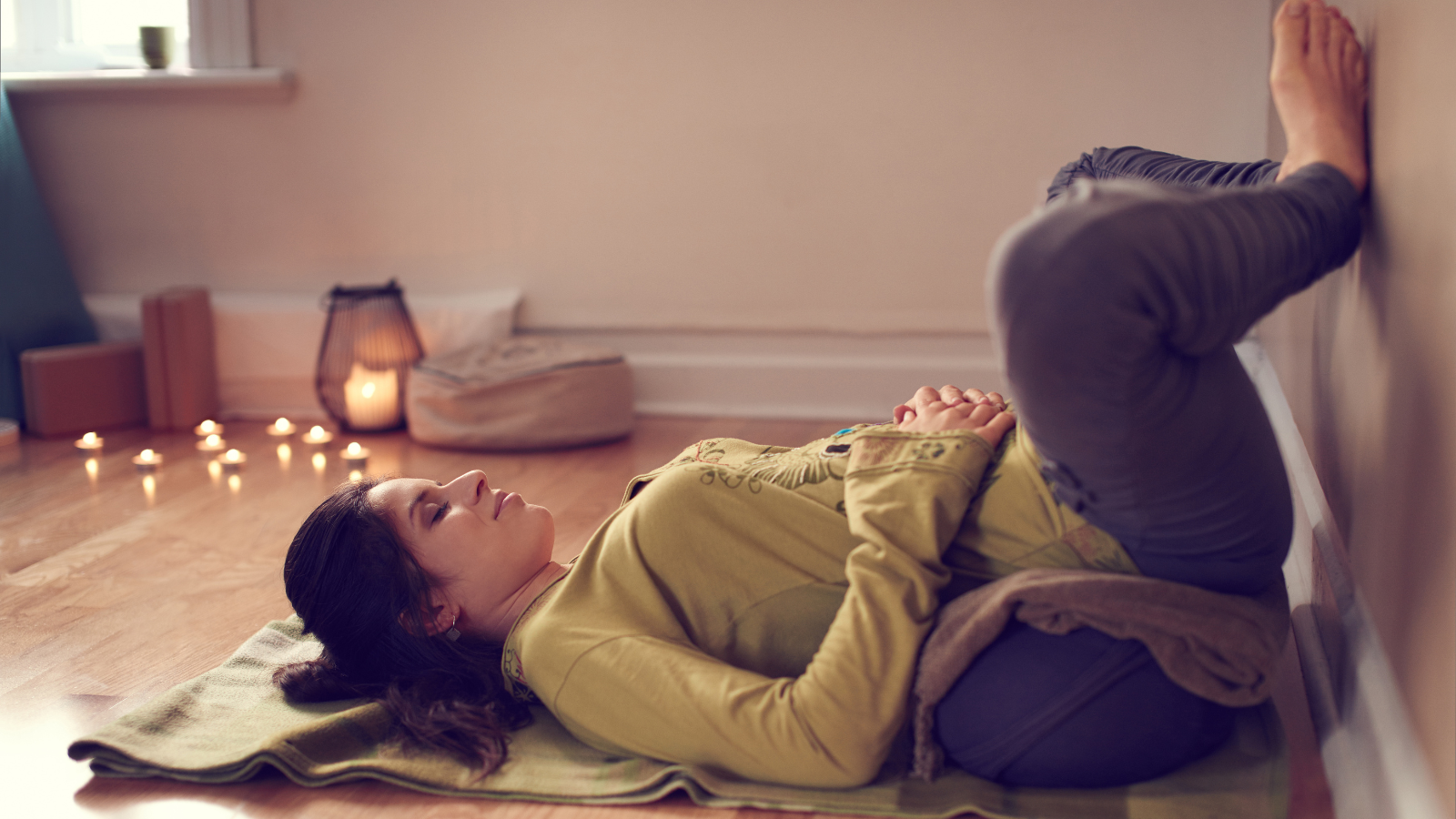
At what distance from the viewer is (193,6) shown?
2.88 m

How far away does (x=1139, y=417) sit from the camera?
32.7 inches

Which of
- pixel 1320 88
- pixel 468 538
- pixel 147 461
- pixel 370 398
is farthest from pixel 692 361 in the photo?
pixel 1320 88

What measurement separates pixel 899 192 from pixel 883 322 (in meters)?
0.30

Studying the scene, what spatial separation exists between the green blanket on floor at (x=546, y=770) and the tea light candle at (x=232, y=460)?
1.15 m

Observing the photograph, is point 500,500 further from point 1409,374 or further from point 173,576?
point 1409,374

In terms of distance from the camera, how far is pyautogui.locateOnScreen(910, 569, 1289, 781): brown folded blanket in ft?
3.03

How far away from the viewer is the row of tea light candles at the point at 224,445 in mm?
2336

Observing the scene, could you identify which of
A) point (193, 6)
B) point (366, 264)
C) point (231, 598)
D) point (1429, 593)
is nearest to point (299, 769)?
point (231, 598)

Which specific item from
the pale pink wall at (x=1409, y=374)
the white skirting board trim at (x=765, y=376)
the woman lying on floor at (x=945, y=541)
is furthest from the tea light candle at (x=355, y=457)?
the pale pink wall at (x=1409, y=374)

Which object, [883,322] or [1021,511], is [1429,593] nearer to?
[1021,511]

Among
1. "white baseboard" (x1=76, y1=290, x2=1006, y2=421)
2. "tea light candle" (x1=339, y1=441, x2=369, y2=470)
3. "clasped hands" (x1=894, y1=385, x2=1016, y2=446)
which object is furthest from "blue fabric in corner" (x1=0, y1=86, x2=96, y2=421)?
"clasped hands" (x1=894, y1=385, x2=1016, y2=446)

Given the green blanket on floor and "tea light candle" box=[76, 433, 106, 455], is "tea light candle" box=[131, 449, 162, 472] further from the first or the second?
the green blanket on floor

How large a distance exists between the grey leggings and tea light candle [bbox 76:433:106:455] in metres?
2.16

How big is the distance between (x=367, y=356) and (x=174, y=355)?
0.48 metres
